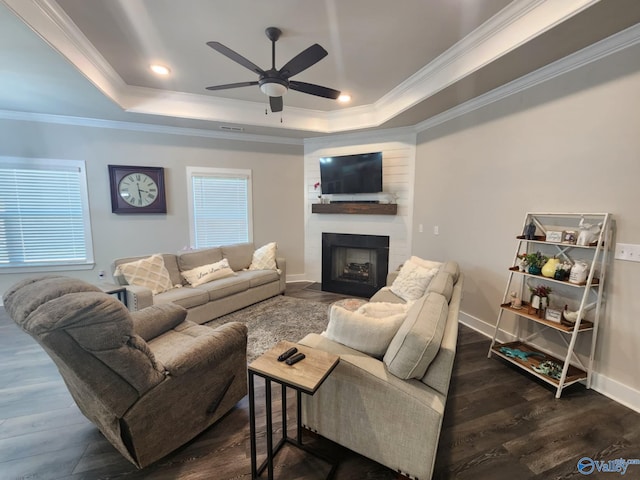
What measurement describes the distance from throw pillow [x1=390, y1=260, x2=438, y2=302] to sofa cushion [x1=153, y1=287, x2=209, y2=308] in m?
2.34

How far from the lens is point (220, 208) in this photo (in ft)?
15.5

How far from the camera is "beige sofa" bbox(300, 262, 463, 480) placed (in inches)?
50.8

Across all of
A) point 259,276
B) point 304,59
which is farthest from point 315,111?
point 259,276

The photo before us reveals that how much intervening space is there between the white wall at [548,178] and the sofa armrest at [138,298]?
3697 millimetres

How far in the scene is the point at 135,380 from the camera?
1316 mm

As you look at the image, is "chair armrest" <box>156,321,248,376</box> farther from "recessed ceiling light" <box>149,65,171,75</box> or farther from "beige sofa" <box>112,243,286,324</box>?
"recessed ceiling light" <box>149,65,171,75</box>

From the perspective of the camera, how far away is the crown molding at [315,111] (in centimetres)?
195

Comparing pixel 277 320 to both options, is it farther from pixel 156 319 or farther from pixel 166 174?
pixel 166 174

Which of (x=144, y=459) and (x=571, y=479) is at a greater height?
(x=144, y=459)

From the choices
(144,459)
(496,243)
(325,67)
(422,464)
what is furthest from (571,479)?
(325,67)

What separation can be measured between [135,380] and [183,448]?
26.6 inches

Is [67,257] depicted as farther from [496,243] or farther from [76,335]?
[496,243]

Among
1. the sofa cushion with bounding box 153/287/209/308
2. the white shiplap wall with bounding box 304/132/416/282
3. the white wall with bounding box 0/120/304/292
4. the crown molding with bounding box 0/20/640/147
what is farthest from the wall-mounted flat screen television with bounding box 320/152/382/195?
the sofa cushion with bounding box 153/287/209/308

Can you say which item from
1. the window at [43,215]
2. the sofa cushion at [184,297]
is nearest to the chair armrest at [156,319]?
the sofa cushion at [184,297]
